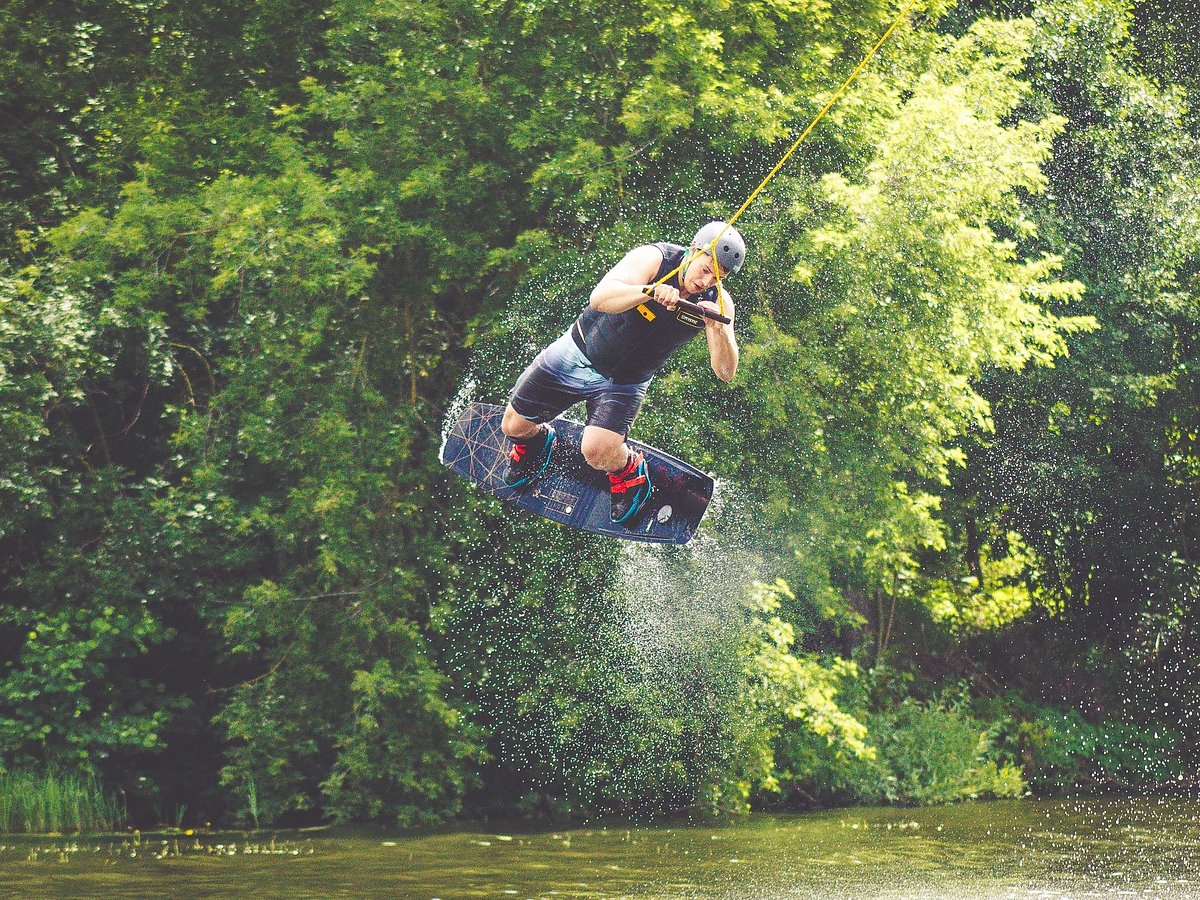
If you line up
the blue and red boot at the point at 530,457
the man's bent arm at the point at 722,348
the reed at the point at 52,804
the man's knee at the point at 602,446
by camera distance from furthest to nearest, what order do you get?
the reed at the point at 52,804 → the blue and red boot at the point at 530,457 → the man's knee at the point at 602,446 → the man's bent arm at the point at 722,348

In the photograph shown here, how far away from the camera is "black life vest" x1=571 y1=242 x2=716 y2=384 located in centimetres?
724

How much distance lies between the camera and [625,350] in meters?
7.45

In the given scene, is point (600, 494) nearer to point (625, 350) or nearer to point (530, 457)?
point (530, 457)

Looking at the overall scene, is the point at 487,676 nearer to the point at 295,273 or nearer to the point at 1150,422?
the point at 295,273

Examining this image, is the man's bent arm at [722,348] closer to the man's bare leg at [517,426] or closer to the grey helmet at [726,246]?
the grey helmet at [726,246]

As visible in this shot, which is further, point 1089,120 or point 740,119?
point 1089,120

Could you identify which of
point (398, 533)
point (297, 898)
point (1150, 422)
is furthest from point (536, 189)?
point (1150, 422)

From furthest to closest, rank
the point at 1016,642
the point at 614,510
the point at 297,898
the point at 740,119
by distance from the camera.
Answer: the point at 1016,642, the point at 740,119, the point at 614,510, the point at 297,898

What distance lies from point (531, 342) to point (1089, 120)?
23.5 feet

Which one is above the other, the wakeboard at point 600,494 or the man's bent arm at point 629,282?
the man's bent arm at point 629,282

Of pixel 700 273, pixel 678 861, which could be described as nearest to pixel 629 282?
pixel 700 273

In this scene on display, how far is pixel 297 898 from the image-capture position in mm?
8375

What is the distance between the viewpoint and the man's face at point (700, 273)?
6.66 meters

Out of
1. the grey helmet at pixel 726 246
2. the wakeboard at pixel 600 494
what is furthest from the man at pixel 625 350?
the wakeboard at pixel 600 494
